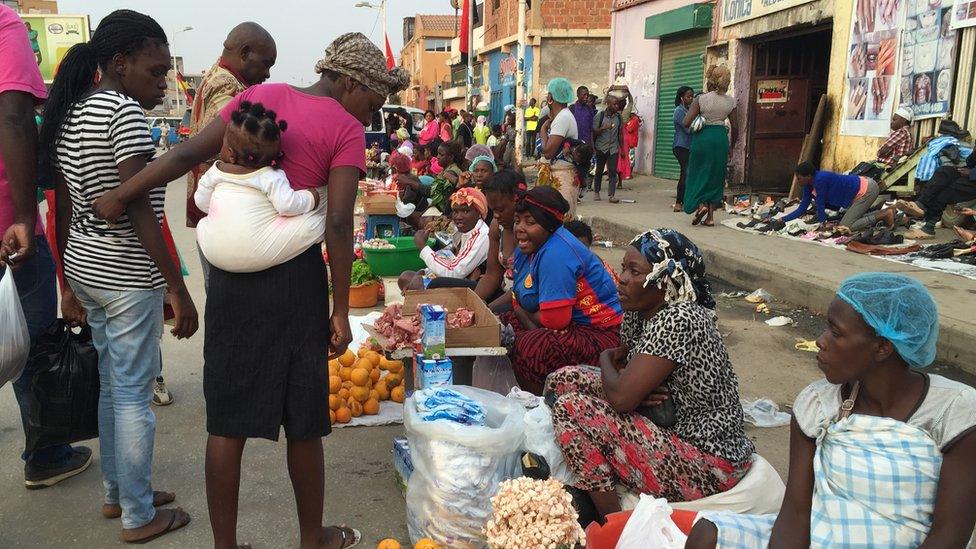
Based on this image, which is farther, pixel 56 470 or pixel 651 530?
pixel 56 470

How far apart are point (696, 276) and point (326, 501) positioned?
189cm

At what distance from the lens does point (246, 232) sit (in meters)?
2.40

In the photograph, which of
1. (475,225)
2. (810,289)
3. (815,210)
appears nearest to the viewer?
(475,225)

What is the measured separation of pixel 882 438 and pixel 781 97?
12.0m

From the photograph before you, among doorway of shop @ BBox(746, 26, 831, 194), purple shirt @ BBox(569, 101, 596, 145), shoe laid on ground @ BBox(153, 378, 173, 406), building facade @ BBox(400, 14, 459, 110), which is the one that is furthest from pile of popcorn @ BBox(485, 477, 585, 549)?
building facade @ BBox(400, 14, 459, 110)

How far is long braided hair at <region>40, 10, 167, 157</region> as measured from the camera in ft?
9.11

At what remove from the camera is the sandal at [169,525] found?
293cm

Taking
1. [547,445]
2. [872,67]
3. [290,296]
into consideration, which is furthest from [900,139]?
[290,296]

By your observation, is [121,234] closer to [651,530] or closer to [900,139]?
[651,530]

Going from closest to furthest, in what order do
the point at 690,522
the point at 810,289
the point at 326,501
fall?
the point at 690,522
the point at 326,501
the point at 810,289

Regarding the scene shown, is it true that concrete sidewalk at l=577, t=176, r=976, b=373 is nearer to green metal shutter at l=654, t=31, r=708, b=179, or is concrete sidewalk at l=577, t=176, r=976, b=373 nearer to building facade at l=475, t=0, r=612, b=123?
green metal shutter at l=654, t=31, r=708, b=179

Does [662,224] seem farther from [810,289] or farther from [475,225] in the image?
[475,225]

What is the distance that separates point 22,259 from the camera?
299cm

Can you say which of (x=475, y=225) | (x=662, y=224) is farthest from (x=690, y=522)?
(x=662, y=224)
